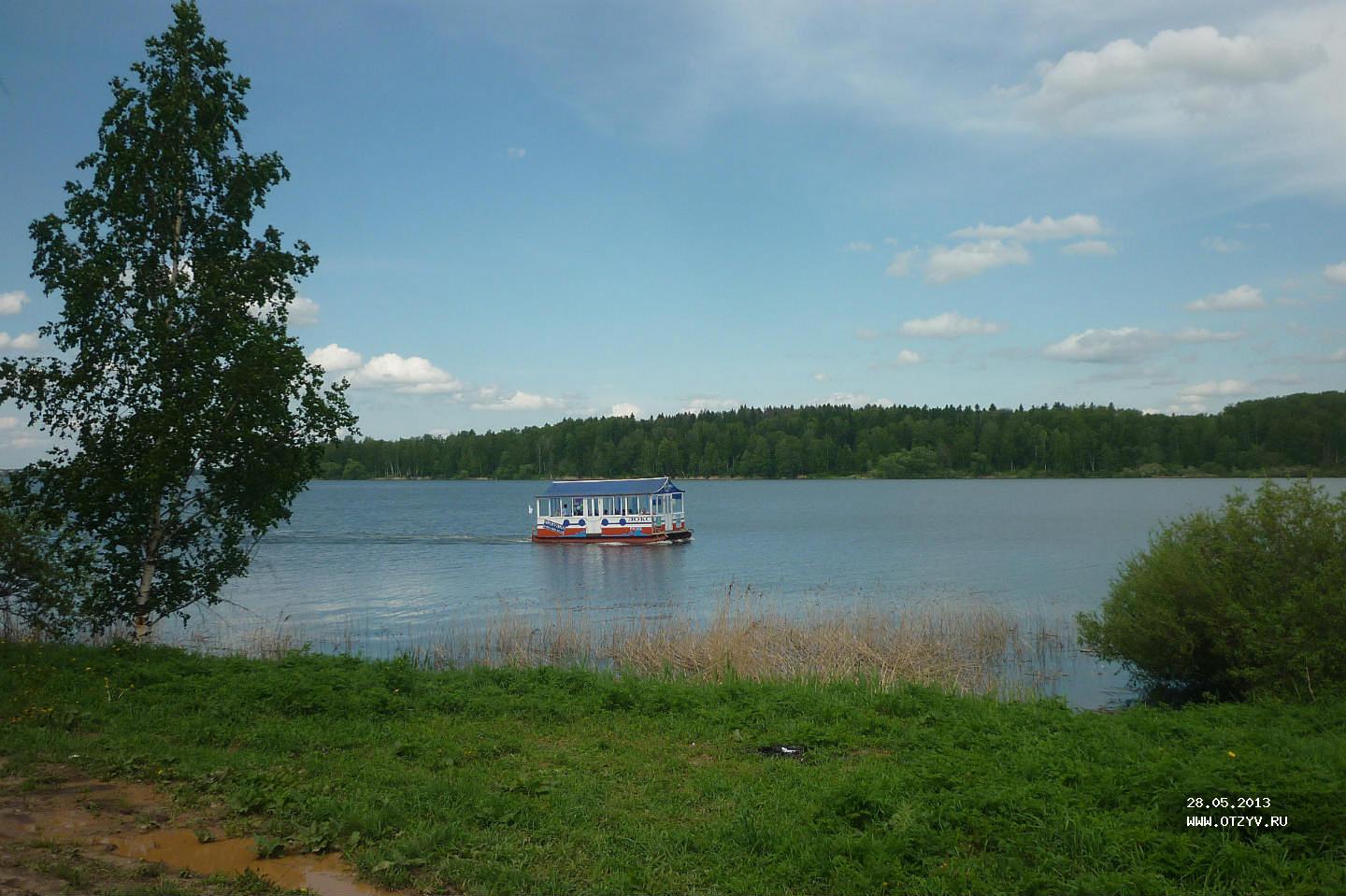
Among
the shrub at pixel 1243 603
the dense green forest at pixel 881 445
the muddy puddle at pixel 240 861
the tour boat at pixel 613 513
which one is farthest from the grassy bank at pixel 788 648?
the dense green forest at pixel 881 445

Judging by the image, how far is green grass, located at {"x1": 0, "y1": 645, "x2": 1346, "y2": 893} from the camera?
575 centimetres

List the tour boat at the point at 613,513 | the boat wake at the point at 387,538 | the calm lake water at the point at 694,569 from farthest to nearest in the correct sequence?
the boat wake at the point at 387,538
the tour boat at the point at 613,513
the calm lake water at the point at 694,569

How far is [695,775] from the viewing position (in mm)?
7871

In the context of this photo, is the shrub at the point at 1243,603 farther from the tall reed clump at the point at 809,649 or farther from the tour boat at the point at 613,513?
the tour boat at the point at 613,513

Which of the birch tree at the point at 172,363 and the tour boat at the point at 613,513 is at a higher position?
the birch tree at the point at 172,363

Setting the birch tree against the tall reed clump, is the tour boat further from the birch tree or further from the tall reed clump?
the birch tree

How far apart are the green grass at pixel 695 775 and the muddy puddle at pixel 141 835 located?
0.65 feet

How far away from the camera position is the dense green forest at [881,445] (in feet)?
439

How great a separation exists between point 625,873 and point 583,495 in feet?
158

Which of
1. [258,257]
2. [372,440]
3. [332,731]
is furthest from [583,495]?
[372,440]

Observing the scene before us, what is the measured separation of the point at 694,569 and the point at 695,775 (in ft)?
110

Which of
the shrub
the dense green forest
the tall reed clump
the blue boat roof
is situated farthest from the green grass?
the dense green forest

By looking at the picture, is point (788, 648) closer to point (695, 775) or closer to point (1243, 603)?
point (1243, 603)

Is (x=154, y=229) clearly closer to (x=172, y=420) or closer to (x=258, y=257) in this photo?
(x=258, y=257)
